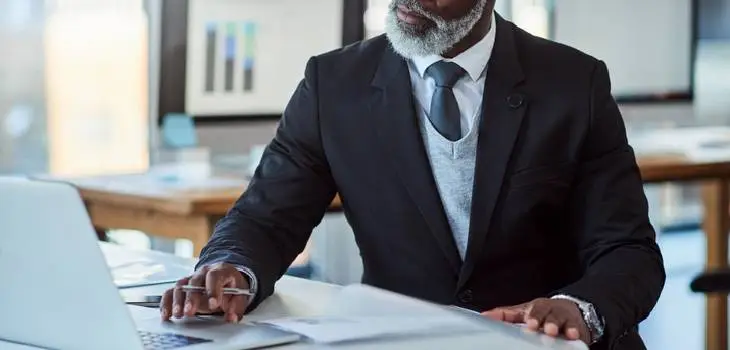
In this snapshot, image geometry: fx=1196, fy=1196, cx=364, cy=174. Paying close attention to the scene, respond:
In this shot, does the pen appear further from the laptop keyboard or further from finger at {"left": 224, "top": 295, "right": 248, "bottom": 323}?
the laptop keyboard

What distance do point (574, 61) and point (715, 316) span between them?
7.06ft

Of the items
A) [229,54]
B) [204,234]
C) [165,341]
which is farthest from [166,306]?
[229,54]

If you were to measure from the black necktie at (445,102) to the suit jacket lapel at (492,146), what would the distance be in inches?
1.8

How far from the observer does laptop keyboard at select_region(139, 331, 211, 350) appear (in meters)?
1.38

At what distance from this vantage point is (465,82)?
6.47ft

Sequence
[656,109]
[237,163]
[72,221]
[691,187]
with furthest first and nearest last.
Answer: [691,187], [656,109], [237,163], [72,221]

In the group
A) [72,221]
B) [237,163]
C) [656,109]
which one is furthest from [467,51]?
[656,109]

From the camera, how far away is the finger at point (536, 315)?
1.46 meters

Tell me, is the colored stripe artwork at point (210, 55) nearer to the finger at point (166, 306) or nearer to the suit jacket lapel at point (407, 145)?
the suit jacket lapel at point (407, 145)

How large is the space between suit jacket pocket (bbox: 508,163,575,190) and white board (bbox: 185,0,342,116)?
1967 mm

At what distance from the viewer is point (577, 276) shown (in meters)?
1.99

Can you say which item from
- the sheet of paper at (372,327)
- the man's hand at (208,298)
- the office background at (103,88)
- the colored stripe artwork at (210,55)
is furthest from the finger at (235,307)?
the colored stripe artwork at (210,55)

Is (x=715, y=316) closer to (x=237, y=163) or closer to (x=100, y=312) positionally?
(x=237, y=163)

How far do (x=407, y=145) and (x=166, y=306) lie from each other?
548mm
